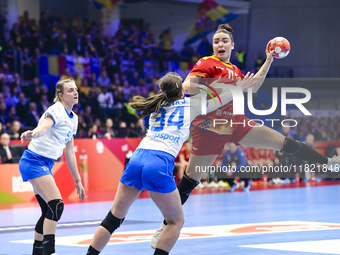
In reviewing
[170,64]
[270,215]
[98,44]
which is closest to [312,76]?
[170,64]

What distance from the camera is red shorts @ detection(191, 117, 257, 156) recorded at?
6.18m

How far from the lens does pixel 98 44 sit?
2044 cm

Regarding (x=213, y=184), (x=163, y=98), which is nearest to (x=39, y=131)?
(x=163, y=98)

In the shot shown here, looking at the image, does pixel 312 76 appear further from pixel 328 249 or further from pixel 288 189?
pixel 328 249

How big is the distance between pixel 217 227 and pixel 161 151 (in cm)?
371

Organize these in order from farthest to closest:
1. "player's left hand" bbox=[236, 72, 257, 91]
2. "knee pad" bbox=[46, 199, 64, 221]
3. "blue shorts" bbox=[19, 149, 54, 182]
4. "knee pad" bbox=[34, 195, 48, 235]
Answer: "player's left hand" bbox=[236, 72, 257, 91], "knee pad" bbox=[34, 195, 48, 235], "blue shorts" bbox=[19, 149, 54, 182], "knee pad" bbox=[46, 199, 64, 221]

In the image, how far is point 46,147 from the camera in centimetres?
535

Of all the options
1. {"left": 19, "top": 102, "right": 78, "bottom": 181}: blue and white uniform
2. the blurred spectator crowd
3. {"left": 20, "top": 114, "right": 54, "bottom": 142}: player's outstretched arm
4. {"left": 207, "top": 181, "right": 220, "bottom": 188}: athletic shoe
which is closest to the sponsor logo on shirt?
{"left": 20, "top": 114, "right": 54, "bottom": 142}: player's outstretched arm

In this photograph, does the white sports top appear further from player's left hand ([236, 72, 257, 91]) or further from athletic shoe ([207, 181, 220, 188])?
athletic shoe ([207, 181, 220, 188])

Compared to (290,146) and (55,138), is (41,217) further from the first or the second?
(290,146)

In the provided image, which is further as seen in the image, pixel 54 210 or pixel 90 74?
pixel 90 74

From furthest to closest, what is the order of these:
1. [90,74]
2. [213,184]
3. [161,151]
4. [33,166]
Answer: [90,74] → [213,184] → [33,166] → [161,151]

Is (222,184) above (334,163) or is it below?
below

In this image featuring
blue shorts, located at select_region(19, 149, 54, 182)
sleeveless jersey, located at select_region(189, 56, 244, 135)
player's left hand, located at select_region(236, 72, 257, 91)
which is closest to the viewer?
blue shorts, located at select_region(19, 149, 54, 182)
